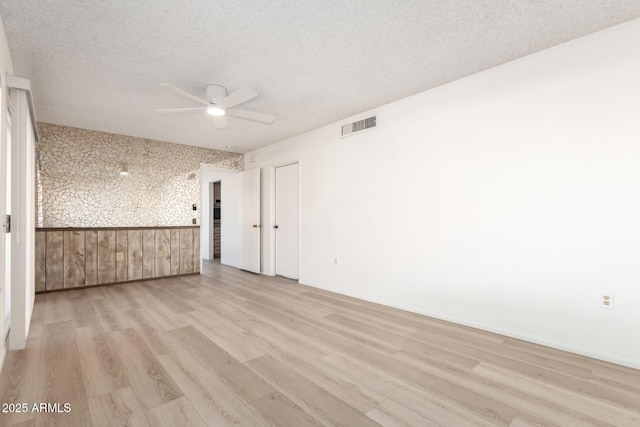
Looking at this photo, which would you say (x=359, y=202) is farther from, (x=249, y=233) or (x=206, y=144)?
(x=206, y=144)

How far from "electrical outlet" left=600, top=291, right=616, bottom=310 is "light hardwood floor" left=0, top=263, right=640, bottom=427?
1.41 ft

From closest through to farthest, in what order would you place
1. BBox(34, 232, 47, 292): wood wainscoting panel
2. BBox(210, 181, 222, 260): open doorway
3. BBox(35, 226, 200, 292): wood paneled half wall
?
1. BBox(34, 232, 47, 292): wood wainscoting panel
2. BBox(35, 226, 200, 292): wood paneled half wall
3. BBox(210, 181, 222, 260): open doorway

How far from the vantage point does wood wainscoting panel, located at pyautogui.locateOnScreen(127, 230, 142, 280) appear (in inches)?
199

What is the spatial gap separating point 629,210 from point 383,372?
2188 mm

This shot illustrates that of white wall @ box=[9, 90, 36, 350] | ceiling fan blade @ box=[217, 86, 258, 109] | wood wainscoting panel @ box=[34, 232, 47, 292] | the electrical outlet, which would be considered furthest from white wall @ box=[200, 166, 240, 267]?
the electrical outlet

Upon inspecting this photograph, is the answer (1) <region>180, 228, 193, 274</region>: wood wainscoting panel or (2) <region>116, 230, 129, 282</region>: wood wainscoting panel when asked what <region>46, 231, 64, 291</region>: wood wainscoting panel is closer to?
(2) <region>116, 230, 129, 282</region>: wood wainscoting panel

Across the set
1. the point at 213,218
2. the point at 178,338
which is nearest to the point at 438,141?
the point at 178,338

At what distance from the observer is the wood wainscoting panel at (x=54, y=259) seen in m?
4.37

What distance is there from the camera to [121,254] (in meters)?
4.98

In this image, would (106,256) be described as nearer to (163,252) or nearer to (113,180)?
(163,252)

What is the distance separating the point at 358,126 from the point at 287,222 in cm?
220

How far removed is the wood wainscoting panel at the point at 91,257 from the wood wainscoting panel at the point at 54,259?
285 mm

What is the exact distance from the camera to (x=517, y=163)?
2.73 m

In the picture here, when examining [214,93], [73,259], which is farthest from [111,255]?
[214,93]
